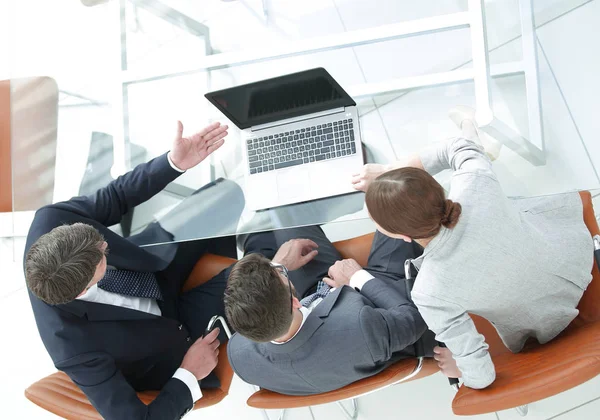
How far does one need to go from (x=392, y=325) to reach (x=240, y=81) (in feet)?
3.15

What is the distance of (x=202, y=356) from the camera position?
1946mm

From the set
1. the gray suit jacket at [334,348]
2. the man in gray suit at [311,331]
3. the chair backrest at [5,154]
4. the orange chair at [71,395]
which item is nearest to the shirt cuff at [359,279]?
the man in gray suit at [311,331]

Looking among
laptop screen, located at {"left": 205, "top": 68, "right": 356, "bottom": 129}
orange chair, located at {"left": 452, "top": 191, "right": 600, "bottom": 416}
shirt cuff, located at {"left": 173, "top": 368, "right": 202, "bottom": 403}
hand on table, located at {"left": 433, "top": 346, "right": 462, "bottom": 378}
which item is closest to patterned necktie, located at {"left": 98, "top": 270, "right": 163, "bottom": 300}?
shirt cuff, located at {"left": 173, "top": 368, "right": 202, "bottom": 403}

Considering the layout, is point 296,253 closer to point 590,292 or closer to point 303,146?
point 303,146

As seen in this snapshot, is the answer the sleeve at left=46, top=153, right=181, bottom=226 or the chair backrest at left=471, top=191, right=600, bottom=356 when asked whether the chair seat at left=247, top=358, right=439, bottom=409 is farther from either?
the sleeve at left=46, top=153, right=181, bottom=226

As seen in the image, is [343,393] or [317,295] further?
[317,295]

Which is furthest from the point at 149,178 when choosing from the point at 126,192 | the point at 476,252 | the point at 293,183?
the point at 476,252

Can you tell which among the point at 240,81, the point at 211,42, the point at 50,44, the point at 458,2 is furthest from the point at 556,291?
the point at 50,44

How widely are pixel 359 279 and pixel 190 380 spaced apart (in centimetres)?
63

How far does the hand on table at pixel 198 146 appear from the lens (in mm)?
1919

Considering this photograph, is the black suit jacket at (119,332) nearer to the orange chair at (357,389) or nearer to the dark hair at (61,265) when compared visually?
the dark hair at (61,265)

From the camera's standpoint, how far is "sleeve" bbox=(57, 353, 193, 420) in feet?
5.64

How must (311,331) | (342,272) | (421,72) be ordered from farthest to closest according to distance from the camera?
1. (342,272)
2. (421,72)
3. (311,331)

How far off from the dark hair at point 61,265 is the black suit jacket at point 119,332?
11 centimetres
